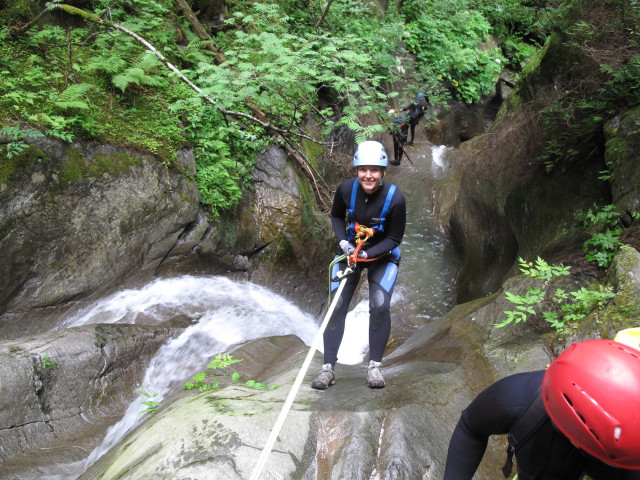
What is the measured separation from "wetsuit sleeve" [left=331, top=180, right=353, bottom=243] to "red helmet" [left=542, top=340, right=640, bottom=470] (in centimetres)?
240

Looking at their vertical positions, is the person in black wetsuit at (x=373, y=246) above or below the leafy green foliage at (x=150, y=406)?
above

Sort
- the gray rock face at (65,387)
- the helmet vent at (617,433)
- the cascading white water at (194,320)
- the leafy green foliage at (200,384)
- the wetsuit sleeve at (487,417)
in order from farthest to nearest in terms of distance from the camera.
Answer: the cascading white water at (194,320), the leafy green foliage at (200,384), the gray rock face at (65,387), the wetsuit sleeve at (487,417), the helmet vent at (617,433)

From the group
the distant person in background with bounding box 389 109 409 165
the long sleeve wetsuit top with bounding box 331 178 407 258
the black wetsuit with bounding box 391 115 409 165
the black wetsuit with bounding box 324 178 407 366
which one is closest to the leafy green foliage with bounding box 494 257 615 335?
the black wetsuit with bounding box 324 178 407 366

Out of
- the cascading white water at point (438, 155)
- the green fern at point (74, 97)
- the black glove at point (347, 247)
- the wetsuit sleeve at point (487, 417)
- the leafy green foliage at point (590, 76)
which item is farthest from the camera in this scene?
the cascading white water at point (438, 155)

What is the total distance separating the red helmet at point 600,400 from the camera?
1359 millimetres

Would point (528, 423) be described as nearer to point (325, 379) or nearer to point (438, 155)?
point (325, 379)

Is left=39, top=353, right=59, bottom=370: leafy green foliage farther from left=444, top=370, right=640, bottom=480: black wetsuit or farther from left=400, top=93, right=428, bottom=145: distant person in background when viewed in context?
left=400, top=93, right=428, bottom=145: distant person in background

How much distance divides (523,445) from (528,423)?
11cm

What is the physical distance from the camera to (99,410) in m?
4.14

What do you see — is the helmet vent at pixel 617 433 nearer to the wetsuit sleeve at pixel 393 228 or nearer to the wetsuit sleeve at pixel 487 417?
the wetsuit sleeve at pixel 487 417

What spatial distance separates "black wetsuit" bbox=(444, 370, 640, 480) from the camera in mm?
1585

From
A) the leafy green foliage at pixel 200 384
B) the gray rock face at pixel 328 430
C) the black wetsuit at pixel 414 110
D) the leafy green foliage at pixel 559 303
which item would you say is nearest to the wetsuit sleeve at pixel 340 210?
the gray rock face at pixel 328 430

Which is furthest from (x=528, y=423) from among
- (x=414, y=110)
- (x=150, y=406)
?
(x=414, y=110)

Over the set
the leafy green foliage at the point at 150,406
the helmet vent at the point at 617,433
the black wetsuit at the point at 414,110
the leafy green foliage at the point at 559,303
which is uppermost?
the black wetsuit at the point at 414,110
